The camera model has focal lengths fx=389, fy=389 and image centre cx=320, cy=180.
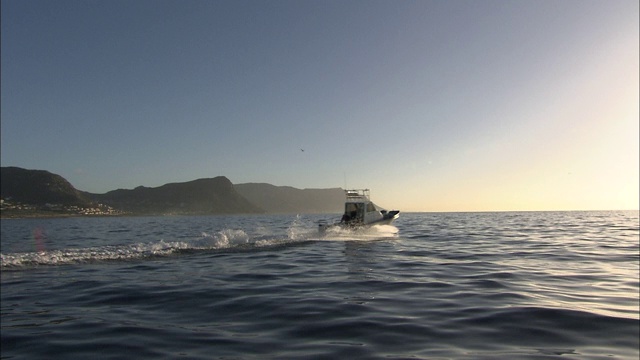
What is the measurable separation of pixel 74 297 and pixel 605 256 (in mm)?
24104

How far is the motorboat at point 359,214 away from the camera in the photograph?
3772 cm

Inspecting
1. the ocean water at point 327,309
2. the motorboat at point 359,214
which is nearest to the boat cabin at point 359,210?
the motorboat at point 359,214

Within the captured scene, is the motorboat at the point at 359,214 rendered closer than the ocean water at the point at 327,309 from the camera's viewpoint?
No

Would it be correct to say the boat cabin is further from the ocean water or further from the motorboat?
the ocean water

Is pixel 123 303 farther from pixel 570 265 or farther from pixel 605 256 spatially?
pixel 605 256

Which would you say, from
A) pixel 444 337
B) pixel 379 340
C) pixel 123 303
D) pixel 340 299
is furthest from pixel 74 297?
pixel 444 337

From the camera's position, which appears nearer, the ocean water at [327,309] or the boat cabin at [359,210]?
the ocean water at [327,309]

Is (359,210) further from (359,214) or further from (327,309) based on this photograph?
(327,309)

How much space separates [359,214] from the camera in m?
38.4

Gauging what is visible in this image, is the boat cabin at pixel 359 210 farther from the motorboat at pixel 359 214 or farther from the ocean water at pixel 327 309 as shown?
the ocean water at pixel 327 309

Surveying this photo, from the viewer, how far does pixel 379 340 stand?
24.8ft

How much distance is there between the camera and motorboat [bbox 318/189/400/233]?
124 feet

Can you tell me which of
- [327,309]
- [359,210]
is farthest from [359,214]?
[327,309]

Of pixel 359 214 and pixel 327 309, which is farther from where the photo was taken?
pixel 359 214
